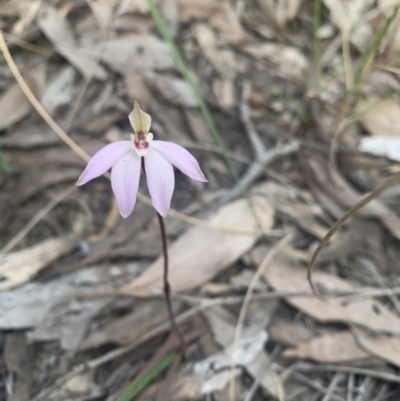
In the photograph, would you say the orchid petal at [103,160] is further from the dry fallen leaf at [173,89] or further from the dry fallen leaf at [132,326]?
the dry fallen leaf at [173,89]

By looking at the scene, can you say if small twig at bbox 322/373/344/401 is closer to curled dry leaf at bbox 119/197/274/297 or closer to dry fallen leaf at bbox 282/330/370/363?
dry fallen leaf at bbox 282/330/370/363

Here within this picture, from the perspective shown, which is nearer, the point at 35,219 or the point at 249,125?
the point at 35,219

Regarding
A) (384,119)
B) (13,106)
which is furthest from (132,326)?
(384,119)

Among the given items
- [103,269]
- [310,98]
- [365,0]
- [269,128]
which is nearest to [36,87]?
[103,269]

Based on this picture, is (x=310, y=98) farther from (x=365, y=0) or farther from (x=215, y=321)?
(x=215, y=321)

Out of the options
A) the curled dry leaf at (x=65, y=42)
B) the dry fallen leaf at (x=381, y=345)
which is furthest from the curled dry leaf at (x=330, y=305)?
the curled dry leaf at (x=65, y=42)

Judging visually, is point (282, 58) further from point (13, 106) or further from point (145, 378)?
point (145, 378)

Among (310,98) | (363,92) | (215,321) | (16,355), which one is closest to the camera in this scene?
(16,355)

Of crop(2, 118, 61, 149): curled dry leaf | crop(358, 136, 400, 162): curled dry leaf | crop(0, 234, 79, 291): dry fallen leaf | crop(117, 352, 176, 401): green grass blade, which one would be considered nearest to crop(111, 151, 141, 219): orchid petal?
crop(117, 352, 176, 401): green grass blade
